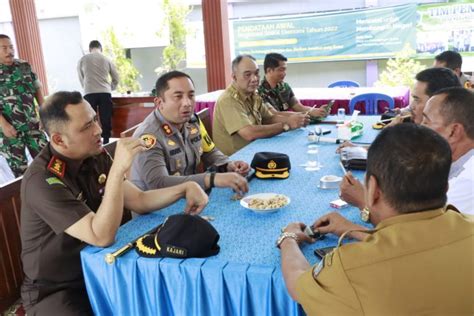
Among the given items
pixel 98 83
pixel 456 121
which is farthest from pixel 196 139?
pixel 98 83

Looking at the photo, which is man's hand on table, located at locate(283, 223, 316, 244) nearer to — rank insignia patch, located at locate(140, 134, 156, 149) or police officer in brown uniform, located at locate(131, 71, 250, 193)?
police officer in brown uniform, located at locate(131, 71, 250, 193)

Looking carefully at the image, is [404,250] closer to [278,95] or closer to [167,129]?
[167,129]

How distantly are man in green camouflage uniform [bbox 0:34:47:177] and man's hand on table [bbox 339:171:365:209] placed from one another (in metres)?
2.98

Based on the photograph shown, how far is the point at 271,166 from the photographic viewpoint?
84.7 inches

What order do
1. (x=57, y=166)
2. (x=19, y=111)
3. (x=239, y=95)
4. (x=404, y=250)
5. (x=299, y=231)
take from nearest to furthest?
1. (x=404, y=250)
2. (x=299, y=231)
3. (x=57, y=166)
4. (x=239, y=95)
5. (x=19, y=111)

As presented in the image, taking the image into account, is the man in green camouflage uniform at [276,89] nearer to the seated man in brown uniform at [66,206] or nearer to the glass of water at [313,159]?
the glass of water at [313,159]

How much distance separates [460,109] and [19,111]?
134 inches

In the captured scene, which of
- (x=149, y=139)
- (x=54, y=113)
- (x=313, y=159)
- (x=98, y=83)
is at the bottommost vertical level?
(x=313, y=159)

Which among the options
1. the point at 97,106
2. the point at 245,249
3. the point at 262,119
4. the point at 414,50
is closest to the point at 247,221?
the point at 245,249

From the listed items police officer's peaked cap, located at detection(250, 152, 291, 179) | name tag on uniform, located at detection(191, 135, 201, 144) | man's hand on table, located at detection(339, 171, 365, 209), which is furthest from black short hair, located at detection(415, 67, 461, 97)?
name tag on uniform, located at detection(191, 135, 201, 144)

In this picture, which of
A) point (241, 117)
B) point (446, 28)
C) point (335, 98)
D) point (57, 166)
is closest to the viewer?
point (57, 166)

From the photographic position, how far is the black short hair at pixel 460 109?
64.1 inches

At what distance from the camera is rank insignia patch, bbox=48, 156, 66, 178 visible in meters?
1.55

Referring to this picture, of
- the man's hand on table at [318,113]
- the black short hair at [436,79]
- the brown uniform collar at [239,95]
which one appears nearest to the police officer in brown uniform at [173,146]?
the brown uniform collar at [239,95]
